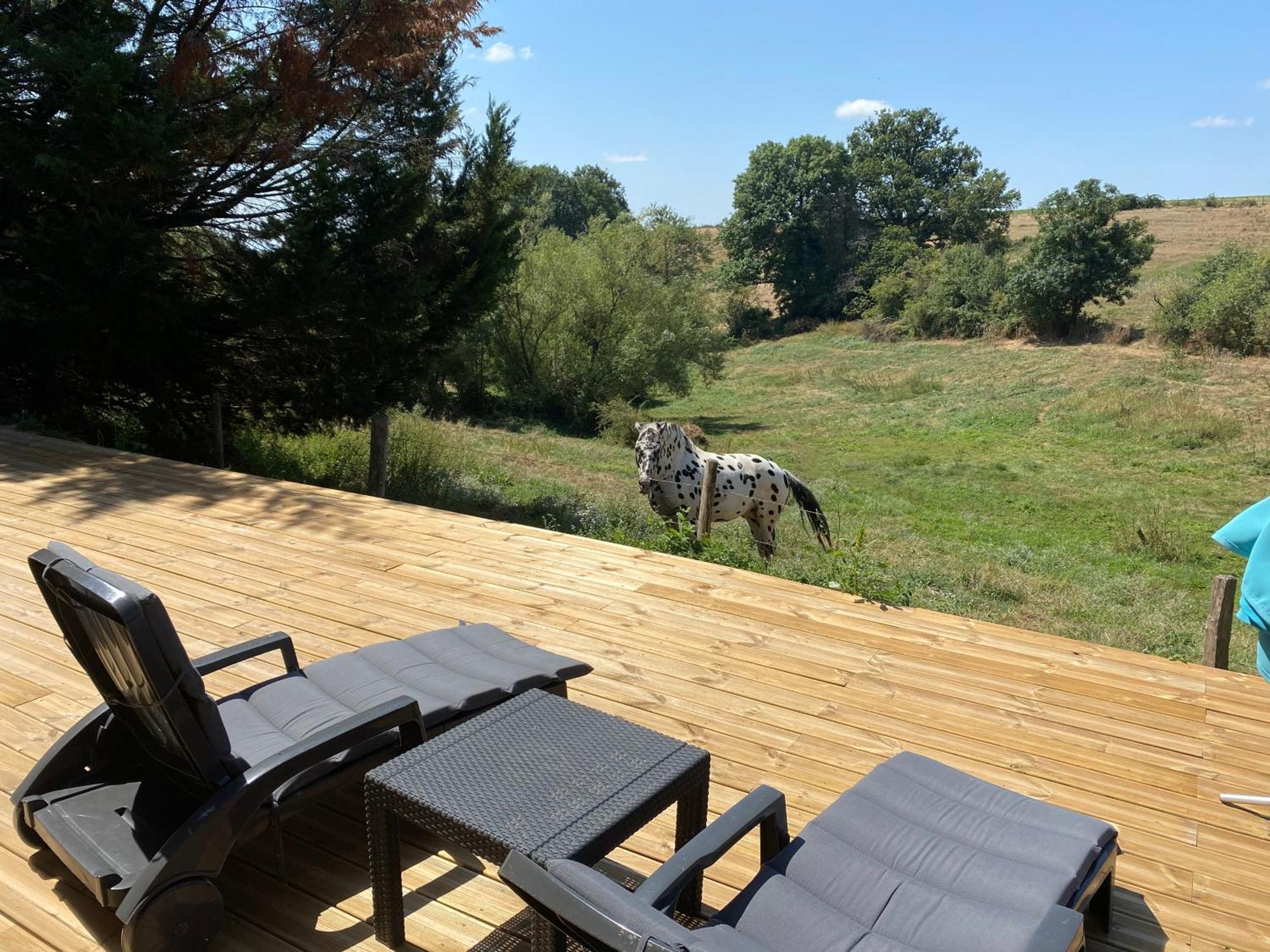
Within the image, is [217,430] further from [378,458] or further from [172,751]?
[172,751]

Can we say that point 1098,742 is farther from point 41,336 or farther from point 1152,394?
point 1152,394

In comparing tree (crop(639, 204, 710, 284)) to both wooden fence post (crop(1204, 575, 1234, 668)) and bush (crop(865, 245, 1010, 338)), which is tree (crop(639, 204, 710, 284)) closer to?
bush (crop(865, 245, 1010, 338))

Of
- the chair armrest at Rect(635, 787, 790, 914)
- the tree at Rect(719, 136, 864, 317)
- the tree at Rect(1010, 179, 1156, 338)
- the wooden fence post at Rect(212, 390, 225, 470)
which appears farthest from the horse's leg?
the tree at Rect(719, 136, 864, 317)

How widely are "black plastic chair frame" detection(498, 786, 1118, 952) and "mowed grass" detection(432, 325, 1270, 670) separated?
296 centimetres

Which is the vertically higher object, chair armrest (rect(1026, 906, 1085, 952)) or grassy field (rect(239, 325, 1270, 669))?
chair armrest (rect(1026, 906, 1085, 952))

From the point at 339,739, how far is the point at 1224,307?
2662 cm

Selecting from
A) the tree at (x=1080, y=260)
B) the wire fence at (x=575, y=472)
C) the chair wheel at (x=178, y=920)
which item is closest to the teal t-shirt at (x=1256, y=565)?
the chair wheel at (x=178, y=920)

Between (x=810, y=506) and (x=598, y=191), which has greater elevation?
(x=598, y=191)

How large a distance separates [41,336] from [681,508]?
223 inches

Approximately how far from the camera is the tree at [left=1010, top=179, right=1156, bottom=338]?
93.2 feet

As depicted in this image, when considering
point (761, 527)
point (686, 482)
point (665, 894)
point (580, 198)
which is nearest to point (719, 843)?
point (665, 894)

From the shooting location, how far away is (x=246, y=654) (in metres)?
2.51

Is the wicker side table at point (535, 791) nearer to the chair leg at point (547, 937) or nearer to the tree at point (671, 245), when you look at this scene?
the chair leg at point (547, 937)

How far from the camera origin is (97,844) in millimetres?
1942
